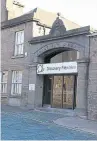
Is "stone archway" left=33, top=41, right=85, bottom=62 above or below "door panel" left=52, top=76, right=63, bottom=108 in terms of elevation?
above

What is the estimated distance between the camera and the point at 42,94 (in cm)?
2142

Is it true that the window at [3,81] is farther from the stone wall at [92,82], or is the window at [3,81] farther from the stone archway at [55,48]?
the stone wall at [92,82]

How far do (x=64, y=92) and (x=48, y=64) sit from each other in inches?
85.5

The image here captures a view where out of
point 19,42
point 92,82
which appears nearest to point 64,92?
point 92,82

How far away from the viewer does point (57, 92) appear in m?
21.0

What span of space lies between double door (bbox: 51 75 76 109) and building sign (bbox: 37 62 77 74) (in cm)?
100

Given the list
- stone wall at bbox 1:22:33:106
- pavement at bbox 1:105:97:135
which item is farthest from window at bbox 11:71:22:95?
pavement at bbox 1:105:97:135

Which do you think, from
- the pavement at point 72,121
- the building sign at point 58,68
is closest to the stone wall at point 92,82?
the pavement at point 72,121

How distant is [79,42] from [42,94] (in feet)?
17.1

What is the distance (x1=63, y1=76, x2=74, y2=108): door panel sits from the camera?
19859 mm

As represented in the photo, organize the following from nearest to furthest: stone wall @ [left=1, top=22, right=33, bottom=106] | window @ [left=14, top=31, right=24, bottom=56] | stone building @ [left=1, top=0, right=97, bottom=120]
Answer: stone building @ [left=1, top=0, right=97, bottom=120], stone wall @ [left=1, top=22, right=33, bottom=106], window @ [left=14, top=31, right=24, bottom=56]

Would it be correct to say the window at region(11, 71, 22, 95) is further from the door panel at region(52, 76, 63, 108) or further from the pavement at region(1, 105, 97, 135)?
the door panel at region(52, 76, 63, 108)

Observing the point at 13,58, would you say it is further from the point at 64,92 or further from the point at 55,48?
the point at 64,92

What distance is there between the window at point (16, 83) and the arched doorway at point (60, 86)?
6.97 feet
